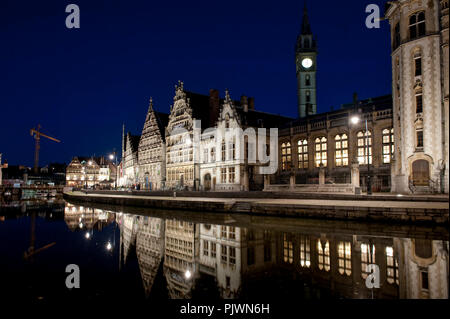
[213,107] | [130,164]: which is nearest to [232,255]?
[213,107]

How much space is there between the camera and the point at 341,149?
119ft

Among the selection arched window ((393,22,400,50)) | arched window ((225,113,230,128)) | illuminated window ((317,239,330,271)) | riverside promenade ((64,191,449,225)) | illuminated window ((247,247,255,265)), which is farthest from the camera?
arched window ((225,113,230,128))

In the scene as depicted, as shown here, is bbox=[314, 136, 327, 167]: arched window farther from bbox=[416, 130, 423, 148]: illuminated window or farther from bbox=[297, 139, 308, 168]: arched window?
bbox=[416, 130, 423, 148]: illuminated window

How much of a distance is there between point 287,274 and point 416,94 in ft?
82.5

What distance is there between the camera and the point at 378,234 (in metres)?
13.4

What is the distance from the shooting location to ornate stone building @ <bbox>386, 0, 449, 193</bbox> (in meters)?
24.4

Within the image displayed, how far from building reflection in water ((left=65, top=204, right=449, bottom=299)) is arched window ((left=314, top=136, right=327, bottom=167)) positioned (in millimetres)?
24804

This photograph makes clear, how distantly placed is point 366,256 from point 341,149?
92.2ft

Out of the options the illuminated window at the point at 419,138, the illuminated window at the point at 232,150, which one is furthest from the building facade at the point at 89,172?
the illuminated window at the point at 419,138

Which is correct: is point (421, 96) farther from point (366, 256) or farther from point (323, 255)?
point (323, 255)

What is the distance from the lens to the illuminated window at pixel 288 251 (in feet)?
32.9

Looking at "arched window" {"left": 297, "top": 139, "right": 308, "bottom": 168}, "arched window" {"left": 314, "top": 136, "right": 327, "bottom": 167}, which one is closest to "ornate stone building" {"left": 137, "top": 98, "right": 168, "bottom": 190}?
"arched window" {"left": 297, "top": 139, "right": 308, "bottom": 168}

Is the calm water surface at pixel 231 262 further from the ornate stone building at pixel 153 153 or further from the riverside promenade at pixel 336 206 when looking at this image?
the ornate stone building at pixel 153 153

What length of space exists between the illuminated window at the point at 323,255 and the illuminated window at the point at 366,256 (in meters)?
1.00
